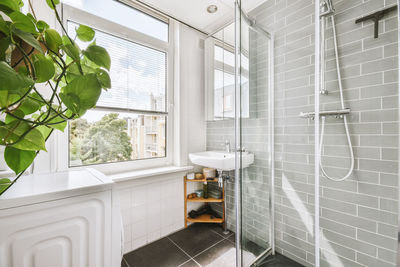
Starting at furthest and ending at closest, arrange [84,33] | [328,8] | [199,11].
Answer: [199,11] < [328,8] < [84,33]

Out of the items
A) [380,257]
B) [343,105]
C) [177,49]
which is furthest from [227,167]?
[177,49]

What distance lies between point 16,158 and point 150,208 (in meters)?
1.64

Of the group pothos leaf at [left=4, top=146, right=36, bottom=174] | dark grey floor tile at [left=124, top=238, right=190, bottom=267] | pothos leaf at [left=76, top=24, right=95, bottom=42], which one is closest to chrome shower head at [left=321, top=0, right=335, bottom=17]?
pothos leaf at [left=76, top=24, right=95, bottom=42]

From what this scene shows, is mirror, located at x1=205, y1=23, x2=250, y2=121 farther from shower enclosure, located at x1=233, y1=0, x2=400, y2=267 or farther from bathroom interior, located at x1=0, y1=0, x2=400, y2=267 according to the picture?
shower enclosure, located at x1=233, y1=0, x2=400, y2=267

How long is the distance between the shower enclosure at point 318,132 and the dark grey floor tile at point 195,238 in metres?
0.52

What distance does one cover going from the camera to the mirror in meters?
2.02

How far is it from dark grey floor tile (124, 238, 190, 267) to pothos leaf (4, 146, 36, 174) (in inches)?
61.0

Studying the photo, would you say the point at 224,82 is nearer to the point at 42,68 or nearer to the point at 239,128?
the point at 239,128

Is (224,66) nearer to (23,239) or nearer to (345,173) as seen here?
(345,173)

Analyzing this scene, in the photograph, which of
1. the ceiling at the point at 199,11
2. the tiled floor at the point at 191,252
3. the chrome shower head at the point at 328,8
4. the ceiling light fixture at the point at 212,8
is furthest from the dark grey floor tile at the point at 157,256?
the ceiling light fixture at the point at 212,8

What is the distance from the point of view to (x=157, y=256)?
1.57 m

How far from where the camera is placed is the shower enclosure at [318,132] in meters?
1.05

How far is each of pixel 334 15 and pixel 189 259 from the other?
216cm

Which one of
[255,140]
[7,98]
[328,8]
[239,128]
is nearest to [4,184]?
[7,98]
